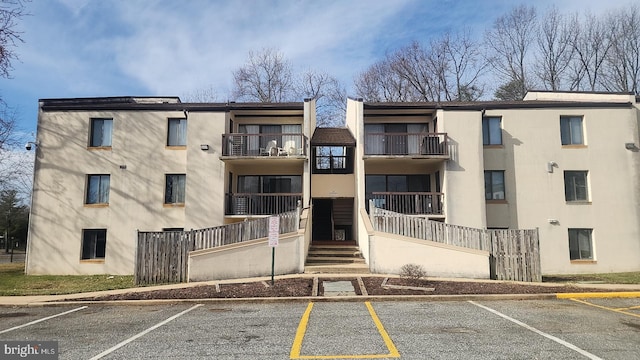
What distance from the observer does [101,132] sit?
18.2 meters

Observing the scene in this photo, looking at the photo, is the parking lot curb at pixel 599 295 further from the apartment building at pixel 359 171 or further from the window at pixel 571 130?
the window at pixel 571 130

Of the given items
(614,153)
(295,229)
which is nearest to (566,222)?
(614,153)

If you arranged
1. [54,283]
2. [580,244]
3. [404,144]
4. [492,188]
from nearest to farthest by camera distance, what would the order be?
[54,283] < [580,244] < [492,188] < [404,144]

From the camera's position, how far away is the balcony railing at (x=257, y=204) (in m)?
17.4

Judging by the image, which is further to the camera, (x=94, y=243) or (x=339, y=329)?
(x=94, y=243)

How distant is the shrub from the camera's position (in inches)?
455

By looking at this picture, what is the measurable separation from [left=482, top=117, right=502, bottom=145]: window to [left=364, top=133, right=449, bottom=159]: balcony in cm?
248

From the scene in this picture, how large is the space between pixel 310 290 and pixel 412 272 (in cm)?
344

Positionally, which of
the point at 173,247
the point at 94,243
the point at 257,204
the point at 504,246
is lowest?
the point at 94,243

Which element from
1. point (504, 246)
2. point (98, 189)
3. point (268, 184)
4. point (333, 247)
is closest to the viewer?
point (504, 246)

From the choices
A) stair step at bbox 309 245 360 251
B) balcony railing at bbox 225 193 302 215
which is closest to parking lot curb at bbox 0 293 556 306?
stair step at bbox 309 245 360 251

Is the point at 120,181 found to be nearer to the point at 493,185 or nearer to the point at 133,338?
the point at 133,338

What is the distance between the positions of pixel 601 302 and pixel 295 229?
9292 mm

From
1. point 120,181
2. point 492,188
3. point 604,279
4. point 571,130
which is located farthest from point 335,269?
point 571,130
